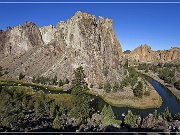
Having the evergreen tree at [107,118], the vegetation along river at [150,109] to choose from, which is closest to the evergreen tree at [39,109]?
the evergreen tree at [107,118]

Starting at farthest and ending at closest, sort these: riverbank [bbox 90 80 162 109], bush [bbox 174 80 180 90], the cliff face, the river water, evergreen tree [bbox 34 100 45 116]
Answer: the cliff face, bush [bbox 174 80 180 90], riverbank [bbox 90 80 162 109], the river water, evergreen tree [bbox 34 100 45 116]

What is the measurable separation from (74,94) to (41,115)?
12.6 metres

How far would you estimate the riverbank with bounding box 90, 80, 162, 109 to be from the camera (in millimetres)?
118625

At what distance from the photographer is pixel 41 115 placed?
7894 cm

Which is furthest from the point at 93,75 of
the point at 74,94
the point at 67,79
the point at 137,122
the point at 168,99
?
the point at 137,122

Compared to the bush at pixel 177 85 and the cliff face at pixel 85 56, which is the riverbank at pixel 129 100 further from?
the bush at pixel 177 85

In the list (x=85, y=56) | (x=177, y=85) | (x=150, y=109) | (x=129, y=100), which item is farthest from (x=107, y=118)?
(x=177, y=85)

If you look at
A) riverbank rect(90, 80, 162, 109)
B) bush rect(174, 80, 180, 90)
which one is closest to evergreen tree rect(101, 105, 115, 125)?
riverbank rect(90, 80, 162, 109)

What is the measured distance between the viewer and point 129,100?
12225 centimetres

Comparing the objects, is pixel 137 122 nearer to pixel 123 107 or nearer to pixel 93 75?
pixel 123 107

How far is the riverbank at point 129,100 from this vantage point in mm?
118625

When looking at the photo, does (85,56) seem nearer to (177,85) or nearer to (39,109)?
(177,85)

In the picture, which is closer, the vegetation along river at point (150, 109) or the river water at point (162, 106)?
the vegetation along river at point (150, 109)

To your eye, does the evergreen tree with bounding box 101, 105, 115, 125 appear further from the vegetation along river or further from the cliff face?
the cliff face
